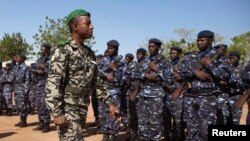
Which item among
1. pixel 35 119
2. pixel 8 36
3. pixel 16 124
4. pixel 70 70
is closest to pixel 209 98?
pixel 70 70

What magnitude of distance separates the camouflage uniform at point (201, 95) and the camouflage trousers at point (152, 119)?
0.78 metres

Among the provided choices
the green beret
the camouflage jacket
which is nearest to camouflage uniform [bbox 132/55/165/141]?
the camouflage jacket

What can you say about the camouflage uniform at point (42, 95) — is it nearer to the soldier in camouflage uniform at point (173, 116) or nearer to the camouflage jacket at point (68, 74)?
the soldier in camouflage uniform at point (173, 116)

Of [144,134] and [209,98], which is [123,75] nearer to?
[144,134]

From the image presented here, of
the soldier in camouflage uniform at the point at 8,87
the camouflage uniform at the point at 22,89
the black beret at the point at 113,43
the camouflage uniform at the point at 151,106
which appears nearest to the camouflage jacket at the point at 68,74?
the camouflage uniform at the point at 151,106

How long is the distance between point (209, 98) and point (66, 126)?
8.82 ft

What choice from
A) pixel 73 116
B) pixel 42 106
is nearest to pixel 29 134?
pixel 42 106

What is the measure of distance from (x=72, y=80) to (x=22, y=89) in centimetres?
650

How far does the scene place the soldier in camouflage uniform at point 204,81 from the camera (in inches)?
212

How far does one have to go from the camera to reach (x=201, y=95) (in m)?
5.55

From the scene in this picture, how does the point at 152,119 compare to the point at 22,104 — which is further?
the point at 22,104

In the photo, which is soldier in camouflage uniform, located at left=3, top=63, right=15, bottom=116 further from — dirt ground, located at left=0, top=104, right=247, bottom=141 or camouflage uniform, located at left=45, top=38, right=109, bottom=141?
camouflage uniform, located at left=45, top=38, right=109, bottom=141

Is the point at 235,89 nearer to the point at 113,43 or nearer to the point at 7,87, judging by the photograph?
the point at 113,43

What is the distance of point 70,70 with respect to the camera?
3859 millimetres
